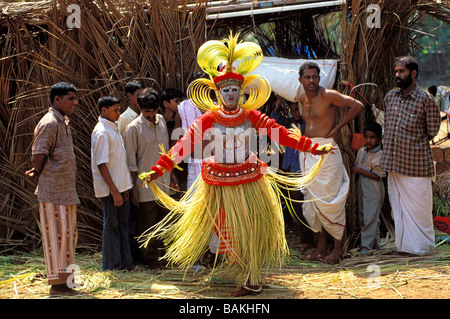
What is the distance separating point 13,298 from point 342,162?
11.1 feet

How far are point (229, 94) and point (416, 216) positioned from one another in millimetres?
2400

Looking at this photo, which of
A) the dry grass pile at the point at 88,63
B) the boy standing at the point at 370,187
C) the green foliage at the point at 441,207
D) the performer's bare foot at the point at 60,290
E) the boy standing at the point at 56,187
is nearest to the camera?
the boy standing at the point at 56,187

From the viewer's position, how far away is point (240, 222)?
4.38 metres

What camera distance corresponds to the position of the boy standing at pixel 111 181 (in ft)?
16.1

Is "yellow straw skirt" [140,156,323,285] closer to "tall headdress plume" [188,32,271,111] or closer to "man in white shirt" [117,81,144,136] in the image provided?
"tall headdress plume" [188,32,271,111]

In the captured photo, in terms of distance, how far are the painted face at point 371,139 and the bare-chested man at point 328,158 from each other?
443 millimetres

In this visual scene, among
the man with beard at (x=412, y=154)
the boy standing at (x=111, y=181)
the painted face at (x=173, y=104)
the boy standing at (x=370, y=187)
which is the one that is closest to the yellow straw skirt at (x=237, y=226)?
the boy standing at (x=111, y=181)

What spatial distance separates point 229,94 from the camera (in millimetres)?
4516

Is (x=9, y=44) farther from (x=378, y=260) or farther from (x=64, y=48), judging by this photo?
(x=378, y=260)

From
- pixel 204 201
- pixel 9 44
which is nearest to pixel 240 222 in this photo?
pixel 204 201

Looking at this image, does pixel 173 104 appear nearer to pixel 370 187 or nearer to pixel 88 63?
pixel 88 63

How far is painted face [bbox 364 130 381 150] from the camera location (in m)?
5.77

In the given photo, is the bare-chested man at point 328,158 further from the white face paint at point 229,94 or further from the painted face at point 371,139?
the white face paint at point 229,94

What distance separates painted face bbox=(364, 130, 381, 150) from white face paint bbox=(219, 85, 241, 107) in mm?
1900
